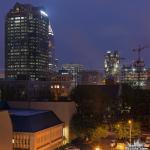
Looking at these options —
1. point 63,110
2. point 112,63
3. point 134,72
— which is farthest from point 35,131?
point 112,63

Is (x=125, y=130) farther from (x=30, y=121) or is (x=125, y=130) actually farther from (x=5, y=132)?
(x=5, y=132)

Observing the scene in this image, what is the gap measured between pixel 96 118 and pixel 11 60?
8312cm

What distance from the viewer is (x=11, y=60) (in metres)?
117

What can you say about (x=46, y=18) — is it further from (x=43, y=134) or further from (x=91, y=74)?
(x=43, y=134)

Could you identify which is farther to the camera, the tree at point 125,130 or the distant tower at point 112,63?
the distant tower at point 112,63

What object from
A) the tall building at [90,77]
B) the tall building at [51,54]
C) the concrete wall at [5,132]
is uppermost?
the tall building at [51,54]

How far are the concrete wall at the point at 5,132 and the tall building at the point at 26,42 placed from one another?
87453mm

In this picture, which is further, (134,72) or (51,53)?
(134,72)

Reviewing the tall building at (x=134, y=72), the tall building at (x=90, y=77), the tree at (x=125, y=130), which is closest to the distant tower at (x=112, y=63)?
the tall building at (x=134, y=72)

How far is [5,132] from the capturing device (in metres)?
24.0

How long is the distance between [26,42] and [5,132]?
97.8 m

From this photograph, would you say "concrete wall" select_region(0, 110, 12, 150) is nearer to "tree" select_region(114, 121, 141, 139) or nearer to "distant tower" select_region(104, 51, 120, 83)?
"tree" select_region(114, 121, 141, 139)

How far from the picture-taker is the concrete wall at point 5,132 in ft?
77.5

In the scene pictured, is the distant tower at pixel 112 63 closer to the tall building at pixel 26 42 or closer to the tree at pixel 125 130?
the tall building at pixel 26 42
